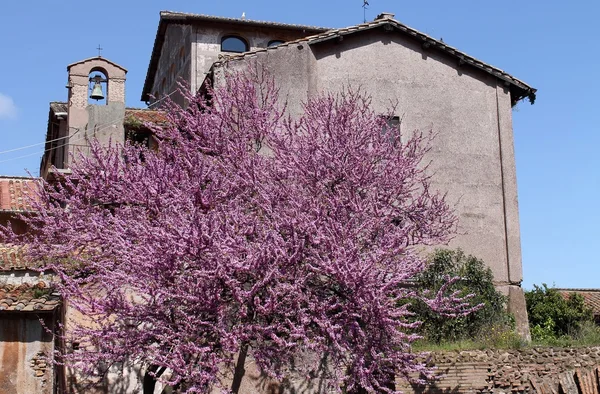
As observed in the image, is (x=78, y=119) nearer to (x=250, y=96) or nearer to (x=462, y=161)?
(x=250, y=96)

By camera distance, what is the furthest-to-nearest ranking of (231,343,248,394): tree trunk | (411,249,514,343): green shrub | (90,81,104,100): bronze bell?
(90,81,104,100): bronze bell
(411,249,514,343): green shrub
(231,343,248,394): tree trunk

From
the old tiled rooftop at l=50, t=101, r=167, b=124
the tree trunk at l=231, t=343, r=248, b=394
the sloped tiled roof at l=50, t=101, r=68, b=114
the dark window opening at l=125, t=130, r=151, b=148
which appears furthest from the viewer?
the sloped tiled roof at l=50, t=101, r=68, b=114

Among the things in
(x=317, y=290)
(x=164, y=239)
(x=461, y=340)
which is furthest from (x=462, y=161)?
(x=164, y=239)

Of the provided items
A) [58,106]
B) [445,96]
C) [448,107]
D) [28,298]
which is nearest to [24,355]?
[28,298]

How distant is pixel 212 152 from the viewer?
824 inches

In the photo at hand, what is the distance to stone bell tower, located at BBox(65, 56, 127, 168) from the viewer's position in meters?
26.2

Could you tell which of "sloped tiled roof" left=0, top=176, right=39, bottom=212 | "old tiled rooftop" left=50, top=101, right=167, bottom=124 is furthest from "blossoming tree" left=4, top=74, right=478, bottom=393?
"old tiled rooftop" left=50, top=101, right=167, bottom=124

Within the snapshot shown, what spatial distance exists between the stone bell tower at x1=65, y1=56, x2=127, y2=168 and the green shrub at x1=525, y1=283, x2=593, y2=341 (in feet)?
45.4

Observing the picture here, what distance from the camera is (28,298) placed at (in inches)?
726

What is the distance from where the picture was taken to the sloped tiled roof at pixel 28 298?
17875 mm

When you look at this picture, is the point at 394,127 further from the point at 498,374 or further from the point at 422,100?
the point at 498,374

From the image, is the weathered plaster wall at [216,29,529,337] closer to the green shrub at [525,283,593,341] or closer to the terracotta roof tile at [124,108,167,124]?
the green shrub at [525,283,593,341]

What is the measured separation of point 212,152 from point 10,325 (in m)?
Answer: 6.26

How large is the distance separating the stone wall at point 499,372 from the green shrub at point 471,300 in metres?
0.99
